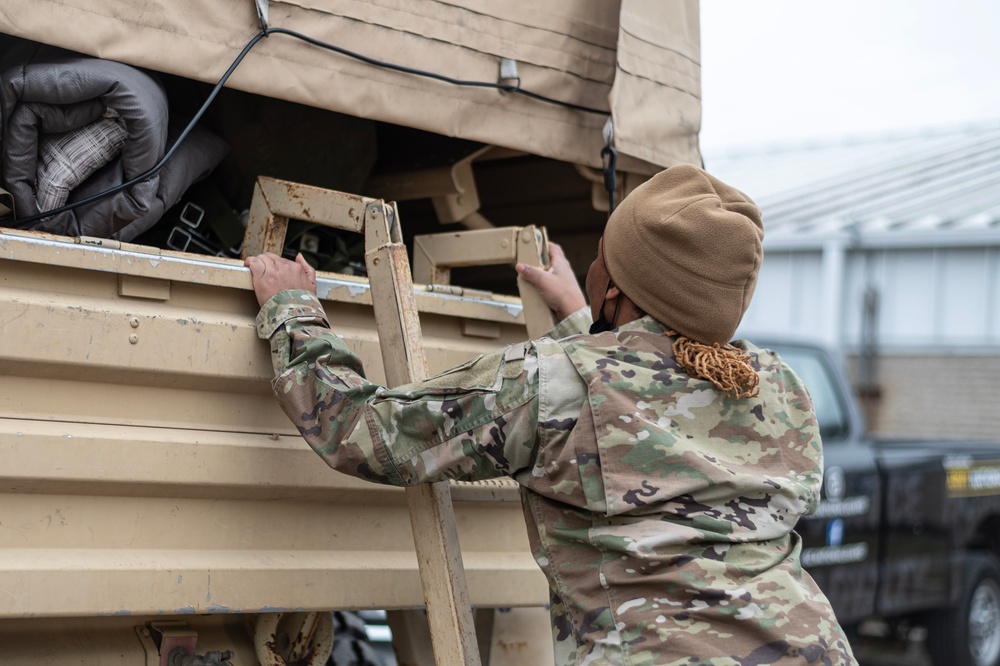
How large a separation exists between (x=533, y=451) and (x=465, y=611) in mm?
382

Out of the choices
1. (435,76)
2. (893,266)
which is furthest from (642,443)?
(893,266)

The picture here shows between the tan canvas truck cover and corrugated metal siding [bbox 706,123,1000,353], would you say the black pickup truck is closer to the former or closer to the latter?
the tan canvas truck cover

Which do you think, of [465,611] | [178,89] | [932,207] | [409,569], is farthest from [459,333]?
[932,207]

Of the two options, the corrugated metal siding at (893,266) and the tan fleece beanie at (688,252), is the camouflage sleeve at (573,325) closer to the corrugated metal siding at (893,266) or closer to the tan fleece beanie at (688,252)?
the tan fleece beanie at (688,252)

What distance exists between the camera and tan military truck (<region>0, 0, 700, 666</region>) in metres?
2.03

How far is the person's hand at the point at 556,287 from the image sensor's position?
260cm

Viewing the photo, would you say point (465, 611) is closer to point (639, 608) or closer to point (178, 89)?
point (639, 608)

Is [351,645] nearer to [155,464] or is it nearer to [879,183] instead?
[155,464]

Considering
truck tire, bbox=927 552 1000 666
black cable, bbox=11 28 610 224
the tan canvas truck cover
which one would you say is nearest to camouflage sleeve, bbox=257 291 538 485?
black cable, bbox=11 28 610 224

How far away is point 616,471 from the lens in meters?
1.93

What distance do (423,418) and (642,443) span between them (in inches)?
15.2

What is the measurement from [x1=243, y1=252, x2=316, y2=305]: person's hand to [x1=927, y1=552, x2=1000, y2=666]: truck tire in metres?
5.84

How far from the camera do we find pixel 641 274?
204 cm

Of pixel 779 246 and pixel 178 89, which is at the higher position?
pixel 779 246
